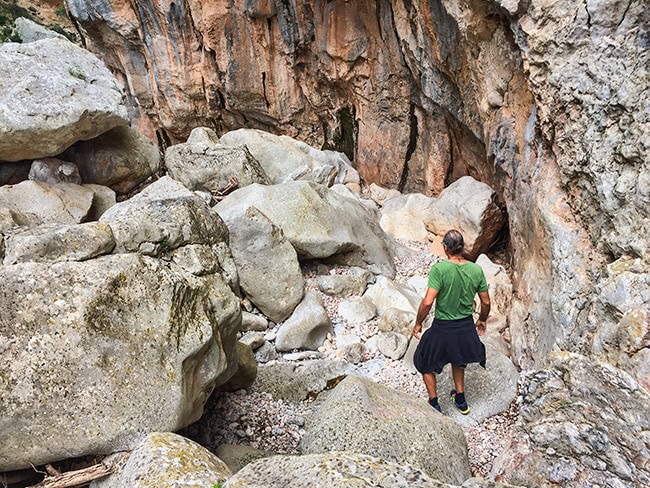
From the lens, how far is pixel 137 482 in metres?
2.97

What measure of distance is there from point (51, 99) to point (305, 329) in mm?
7271

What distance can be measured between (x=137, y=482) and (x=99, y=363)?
112cm

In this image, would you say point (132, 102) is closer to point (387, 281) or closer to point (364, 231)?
point (364, 231)

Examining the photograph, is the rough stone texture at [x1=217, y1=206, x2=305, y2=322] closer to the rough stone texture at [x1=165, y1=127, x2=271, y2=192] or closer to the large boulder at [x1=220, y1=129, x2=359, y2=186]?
the rough stone texture at [x1=165, y1=127, x2=271, y2=192]

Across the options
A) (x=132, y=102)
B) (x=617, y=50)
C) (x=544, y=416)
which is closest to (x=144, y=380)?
(x=544, y=416)

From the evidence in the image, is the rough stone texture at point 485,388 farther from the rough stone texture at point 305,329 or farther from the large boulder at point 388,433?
the rough stone texture at point 305,329

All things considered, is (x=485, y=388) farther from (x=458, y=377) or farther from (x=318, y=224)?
(x=318, y=224)

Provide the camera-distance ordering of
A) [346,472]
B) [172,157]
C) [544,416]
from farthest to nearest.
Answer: [172,157], [544,416], [346,472]

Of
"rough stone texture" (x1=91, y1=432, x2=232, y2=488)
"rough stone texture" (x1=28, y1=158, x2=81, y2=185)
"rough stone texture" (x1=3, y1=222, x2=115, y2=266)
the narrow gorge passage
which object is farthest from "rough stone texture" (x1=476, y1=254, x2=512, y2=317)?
"rough stone texture" (x1=28, y1=158, x2=81, y2=185)

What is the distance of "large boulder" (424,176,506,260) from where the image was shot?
9.54 m

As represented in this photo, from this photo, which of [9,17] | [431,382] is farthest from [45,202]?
[9,17]

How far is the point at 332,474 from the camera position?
2.54m

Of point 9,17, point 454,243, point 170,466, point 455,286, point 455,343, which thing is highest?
point 9,17

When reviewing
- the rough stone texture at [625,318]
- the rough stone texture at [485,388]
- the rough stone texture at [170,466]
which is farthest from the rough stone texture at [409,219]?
the rough stone texture at [170,466]
